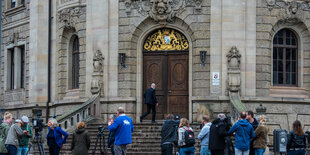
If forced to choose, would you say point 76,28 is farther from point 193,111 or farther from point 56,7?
point 193,111

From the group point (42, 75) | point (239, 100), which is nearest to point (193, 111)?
point (239, 100)

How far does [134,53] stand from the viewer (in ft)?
96.3

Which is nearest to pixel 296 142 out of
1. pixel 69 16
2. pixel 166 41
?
pixel 166 41

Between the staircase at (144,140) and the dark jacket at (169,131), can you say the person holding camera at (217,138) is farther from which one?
the staircase at (144,140)

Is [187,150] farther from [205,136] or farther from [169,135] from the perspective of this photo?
[169,135]

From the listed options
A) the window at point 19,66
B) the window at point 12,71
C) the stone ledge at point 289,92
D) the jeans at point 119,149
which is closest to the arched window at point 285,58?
the stone ledge at point 289,92

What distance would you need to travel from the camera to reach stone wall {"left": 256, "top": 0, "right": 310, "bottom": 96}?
28.4 metres

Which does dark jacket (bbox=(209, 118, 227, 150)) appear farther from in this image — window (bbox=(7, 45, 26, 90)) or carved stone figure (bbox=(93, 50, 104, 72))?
window (bbox=(7, 45, 26, 90))

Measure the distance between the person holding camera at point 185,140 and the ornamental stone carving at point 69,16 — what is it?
1309cm

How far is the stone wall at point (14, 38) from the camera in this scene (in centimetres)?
3544

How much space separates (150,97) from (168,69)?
2.55 m

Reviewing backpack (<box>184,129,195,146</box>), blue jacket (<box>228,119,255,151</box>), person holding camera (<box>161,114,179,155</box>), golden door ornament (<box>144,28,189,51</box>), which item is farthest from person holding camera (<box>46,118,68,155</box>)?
golden door ornament (<box>144,28,189,51</box>)

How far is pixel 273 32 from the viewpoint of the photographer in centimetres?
2894

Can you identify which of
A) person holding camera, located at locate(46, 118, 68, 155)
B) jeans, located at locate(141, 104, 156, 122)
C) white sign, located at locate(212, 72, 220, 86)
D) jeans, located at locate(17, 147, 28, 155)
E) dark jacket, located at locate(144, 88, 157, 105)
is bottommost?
jeans, located at locate(17, 147, 28, 155)
